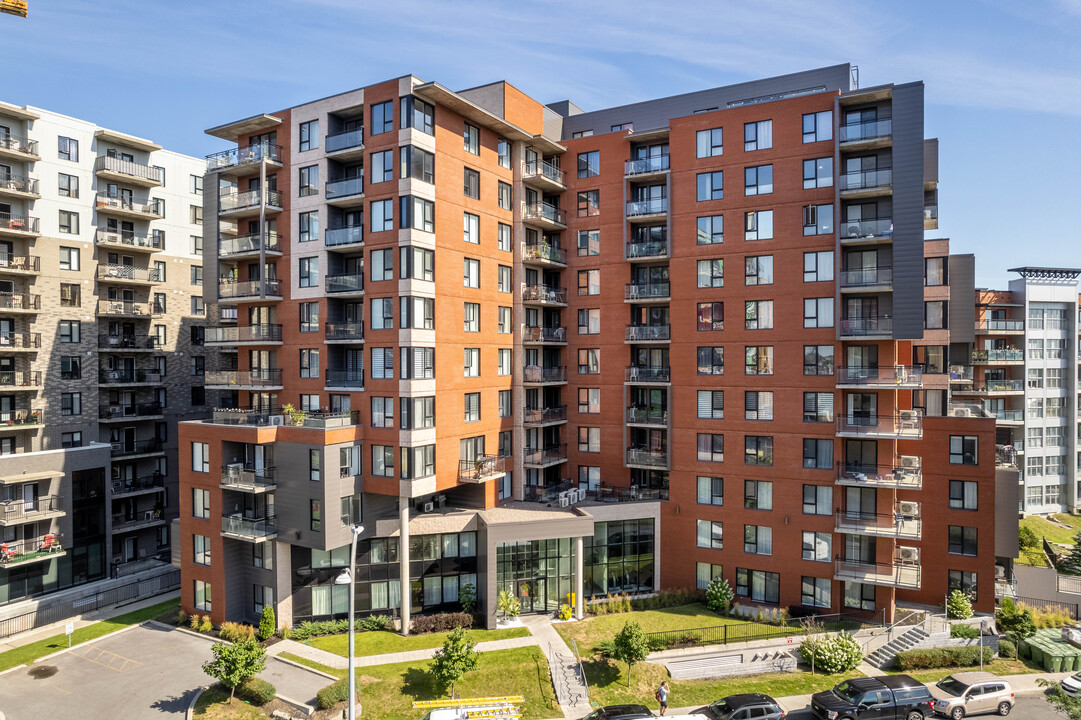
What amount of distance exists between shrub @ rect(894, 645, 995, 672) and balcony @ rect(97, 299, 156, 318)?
2186 inches

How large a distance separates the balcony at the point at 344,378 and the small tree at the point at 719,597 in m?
23.5

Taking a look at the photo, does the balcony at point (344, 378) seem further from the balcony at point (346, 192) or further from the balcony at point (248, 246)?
the balcony at point (346, 192)

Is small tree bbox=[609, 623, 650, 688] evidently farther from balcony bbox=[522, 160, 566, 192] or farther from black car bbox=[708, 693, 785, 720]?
balcony bbox=[522, 160, 566, 192]

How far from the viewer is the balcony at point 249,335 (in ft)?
127

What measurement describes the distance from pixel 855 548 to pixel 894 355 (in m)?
11.1

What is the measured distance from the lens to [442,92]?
111 ft

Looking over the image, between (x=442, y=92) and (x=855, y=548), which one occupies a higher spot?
(x=442, y=92)

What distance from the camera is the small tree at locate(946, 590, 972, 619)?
34531 millimetres

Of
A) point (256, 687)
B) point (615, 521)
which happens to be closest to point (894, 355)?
point (615, 521)

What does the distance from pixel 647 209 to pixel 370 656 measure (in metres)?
30.3

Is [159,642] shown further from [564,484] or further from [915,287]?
[915,287]

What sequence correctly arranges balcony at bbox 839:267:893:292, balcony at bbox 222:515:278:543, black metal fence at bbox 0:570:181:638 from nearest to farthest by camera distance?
balcony at bbox 222:515:278:543 → balcony at bbox 839:267:893:292 → black metal fence at bbox 0:570:181:638

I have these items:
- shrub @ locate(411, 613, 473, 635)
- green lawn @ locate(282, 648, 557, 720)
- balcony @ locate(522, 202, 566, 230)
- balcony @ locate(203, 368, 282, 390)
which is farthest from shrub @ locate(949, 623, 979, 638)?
balcony @ locate(203, 368, 282, 390)

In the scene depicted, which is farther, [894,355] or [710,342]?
[710,342]
